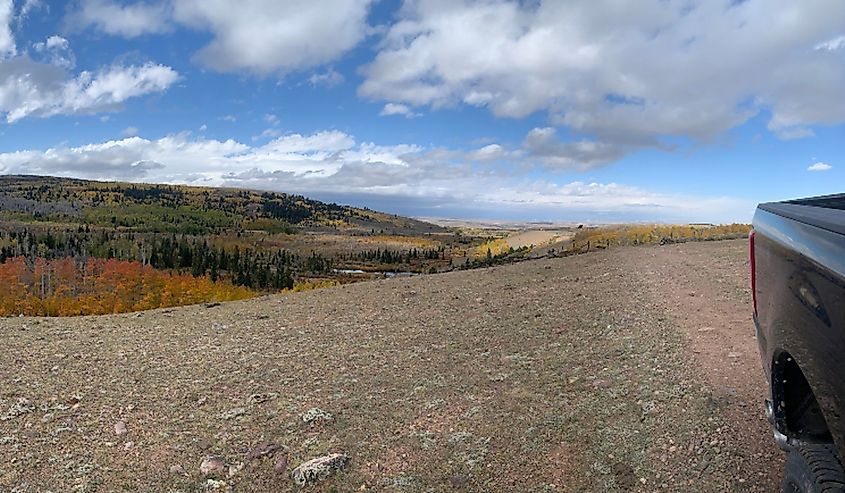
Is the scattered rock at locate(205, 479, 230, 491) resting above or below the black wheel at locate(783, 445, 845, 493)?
below

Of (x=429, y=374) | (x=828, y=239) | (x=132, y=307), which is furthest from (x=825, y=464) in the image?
(x=132, y=307)

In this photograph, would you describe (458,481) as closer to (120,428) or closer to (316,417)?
(316,417)

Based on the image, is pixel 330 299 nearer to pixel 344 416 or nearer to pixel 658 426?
pixel 344 416

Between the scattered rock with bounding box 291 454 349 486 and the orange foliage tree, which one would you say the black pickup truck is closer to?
the scattered rock with bounding box 291 454 349 486

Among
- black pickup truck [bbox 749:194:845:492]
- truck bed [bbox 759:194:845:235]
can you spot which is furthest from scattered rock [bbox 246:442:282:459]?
truck bed [bbox 759:194:845:235]

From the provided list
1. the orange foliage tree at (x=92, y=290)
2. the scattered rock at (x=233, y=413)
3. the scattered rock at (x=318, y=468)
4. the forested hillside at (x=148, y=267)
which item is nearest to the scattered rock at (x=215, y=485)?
the scattered rock at (x=318, y=468)

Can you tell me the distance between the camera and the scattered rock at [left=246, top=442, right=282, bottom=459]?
682cm

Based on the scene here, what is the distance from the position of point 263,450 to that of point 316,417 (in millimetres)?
923

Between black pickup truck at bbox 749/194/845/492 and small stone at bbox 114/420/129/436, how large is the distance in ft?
24.1

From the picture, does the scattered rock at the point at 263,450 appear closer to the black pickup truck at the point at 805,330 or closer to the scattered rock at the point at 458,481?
the scattered rock at the point at 458,481

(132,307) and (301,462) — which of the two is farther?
(132,307)

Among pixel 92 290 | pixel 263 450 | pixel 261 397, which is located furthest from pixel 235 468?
pixel 92 290

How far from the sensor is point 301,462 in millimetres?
6605

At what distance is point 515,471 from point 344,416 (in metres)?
2.68
